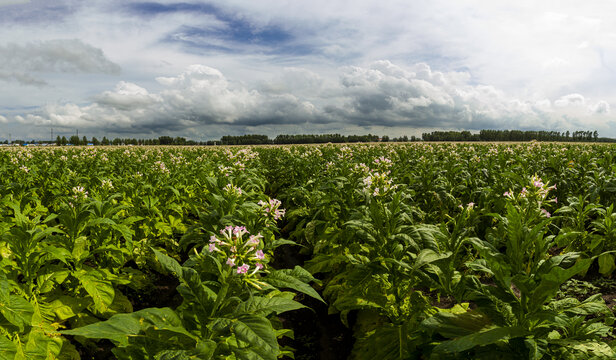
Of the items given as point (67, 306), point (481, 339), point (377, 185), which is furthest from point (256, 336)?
point (377, 185)

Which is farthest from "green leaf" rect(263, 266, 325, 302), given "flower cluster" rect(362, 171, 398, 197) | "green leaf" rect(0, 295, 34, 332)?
"flower cluster" rect(362, 171, 398, 197)

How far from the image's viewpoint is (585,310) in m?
2.66

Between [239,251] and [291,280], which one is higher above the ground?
[239,251]

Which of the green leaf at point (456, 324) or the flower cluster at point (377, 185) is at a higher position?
the flower cluster at point (377, 185)

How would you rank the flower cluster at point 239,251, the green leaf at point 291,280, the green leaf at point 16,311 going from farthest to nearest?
the green leaf at point 16,311 < the flower cluster at point 239,251 < the green leaf at point 291,280

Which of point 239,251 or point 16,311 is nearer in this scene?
point 239,251

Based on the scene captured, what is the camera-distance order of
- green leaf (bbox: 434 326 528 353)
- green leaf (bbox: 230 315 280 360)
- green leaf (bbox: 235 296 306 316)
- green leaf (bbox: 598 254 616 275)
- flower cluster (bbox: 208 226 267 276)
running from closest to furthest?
green leaf (bbox: 230 315 280 360)
green leaf (bbox: 434 326 528 353)
green leaf (bbox: 235 296 306 316)
flower cluster (bbox: 208 226 267 276)
green leaf (bbox: 598 254 616 275)

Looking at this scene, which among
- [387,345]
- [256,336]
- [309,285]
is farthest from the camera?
[309,285]

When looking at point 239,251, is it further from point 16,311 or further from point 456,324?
point 16,311

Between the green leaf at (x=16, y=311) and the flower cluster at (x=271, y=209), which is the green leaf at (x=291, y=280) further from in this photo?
the green leaf at (x=16, y=311)

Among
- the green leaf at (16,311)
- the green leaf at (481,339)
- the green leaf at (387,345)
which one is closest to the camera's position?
→ the green leaf at (481,339)

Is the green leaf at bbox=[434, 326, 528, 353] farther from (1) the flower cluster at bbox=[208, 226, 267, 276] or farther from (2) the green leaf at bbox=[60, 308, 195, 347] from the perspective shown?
(2) the green leaf at bbox=[60, 308, 195, 347]

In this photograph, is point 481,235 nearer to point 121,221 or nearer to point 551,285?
point 551,285

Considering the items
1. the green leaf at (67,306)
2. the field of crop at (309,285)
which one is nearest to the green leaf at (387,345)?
the field of crop at (309,285)
